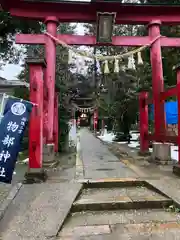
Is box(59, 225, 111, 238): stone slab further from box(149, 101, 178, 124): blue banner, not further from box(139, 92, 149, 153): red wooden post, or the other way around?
box(139, 92, 149, 153): red wooden post

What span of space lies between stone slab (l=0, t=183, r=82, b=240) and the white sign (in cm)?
160

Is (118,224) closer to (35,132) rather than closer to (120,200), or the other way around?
(120,200)

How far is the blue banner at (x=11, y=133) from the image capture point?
3973 millimetres

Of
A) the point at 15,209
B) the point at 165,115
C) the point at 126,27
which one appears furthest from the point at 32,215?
the point at 126,27

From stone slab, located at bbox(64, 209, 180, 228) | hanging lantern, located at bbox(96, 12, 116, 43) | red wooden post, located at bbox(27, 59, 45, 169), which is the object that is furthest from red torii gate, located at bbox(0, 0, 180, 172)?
stone slab, located at bbox(64, 209, 180, 228)

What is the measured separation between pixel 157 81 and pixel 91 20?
3.26 metres

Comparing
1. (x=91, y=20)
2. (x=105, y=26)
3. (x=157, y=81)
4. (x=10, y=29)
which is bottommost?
(x=157, y=81)

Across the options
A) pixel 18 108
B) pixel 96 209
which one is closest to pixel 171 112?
pixel 96 209

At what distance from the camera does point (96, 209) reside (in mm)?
5094

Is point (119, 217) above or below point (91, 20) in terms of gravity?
below

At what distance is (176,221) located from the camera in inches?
172

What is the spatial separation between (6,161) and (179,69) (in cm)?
538

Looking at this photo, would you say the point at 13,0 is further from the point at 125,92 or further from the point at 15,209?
the point at 125,92

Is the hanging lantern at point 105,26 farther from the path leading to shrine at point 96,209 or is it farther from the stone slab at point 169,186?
the stone slab at point 169,186
